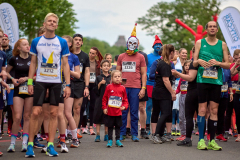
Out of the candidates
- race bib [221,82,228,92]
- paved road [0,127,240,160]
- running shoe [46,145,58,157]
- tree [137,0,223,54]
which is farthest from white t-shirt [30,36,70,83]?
tree [137,0,223,54]

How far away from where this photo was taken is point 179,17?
45.7m

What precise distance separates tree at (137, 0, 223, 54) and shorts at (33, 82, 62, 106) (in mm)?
33934

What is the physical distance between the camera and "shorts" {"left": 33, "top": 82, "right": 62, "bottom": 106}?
6305 millimetres

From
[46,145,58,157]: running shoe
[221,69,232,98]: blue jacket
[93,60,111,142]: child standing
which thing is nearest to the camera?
[46,145,58,157]: running shoe

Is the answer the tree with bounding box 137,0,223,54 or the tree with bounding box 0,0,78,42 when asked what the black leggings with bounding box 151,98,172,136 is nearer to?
the tree with bounding box 0,0,78,42

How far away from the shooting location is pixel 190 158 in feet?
20.6

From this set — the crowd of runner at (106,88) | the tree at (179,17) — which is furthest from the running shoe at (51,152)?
the tree at (179,17)

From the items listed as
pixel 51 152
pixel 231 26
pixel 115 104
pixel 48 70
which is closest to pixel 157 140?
pixel 115 104

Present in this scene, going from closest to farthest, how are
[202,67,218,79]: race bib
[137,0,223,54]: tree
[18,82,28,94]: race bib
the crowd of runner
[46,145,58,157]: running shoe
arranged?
[46,145,58,157]: running shoe → the crowd of runner → [18,82,28,94]: race bib → [202,67,218,79]: race bib → [137,0,223,54]: tree

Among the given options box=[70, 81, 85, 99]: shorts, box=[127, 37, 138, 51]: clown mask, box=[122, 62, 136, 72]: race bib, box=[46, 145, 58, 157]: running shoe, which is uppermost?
box=[127, 37, 138, 51]: clown mask

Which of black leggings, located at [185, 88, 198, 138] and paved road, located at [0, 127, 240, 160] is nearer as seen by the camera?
paved road, located at [0, 127, 240, 160]

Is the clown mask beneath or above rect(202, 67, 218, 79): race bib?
above

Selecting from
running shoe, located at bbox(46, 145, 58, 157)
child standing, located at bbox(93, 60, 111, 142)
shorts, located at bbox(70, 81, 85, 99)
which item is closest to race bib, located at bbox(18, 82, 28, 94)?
running shoe, located at bbox(46, 145, 58, 157)

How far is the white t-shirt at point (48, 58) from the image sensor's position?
6.34 metres
